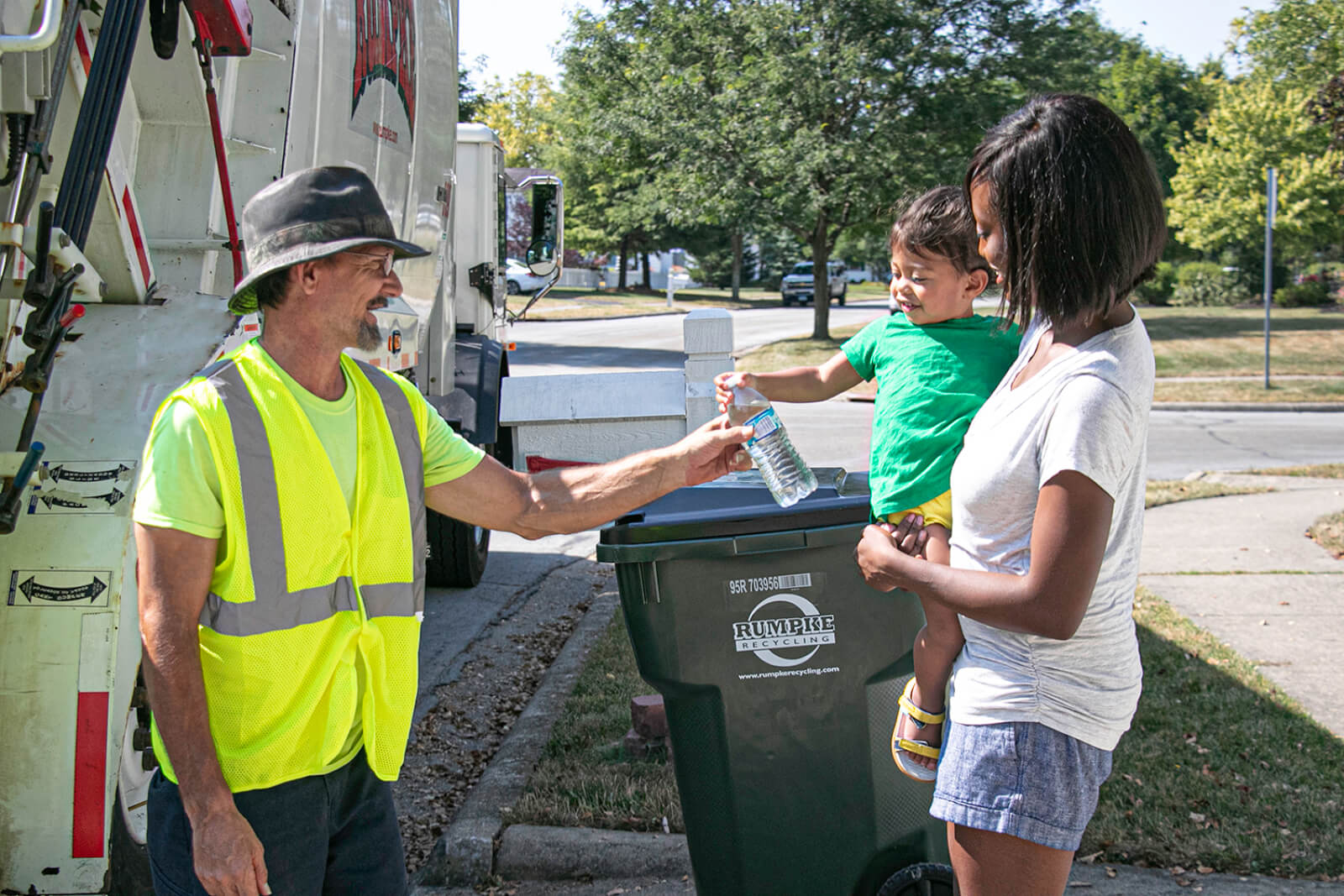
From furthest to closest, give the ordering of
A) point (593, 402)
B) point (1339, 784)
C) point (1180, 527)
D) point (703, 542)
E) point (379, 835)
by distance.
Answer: point (1180, 527) → point (593, 402) → point (1339, 784) → point (703, 542) → point (379, 835)

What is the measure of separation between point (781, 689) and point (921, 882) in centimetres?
59

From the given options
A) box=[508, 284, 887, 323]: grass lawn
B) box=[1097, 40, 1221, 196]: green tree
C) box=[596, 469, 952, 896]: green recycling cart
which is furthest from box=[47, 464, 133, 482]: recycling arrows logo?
box=[1097, 40, 1221, 196]: green tree

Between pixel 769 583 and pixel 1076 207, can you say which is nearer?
pixel 1076 207

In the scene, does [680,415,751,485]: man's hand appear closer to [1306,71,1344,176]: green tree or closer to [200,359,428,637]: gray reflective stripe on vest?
[200,359,428,637]: gray reflective stripe on vest

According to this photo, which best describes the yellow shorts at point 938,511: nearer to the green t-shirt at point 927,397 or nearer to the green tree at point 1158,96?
the green t-shirt at point 927,397

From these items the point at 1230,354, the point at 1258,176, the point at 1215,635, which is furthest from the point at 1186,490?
the point at 1258,176

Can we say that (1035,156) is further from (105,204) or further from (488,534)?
(488,534)

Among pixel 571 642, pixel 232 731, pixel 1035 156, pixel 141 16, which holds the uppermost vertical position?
pixel 141 16

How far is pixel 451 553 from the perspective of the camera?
6719 mm

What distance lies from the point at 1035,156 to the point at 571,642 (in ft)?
14.2

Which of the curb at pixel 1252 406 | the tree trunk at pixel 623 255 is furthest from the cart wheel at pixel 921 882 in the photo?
the tree trunk at pixel 623 255

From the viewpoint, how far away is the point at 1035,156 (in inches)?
69.6

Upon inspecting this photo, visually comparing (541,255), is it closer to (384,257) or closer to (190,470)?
(384,257)

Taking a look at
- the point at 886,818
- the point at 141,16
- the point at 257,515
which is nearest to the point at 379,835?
the point at 257,515
